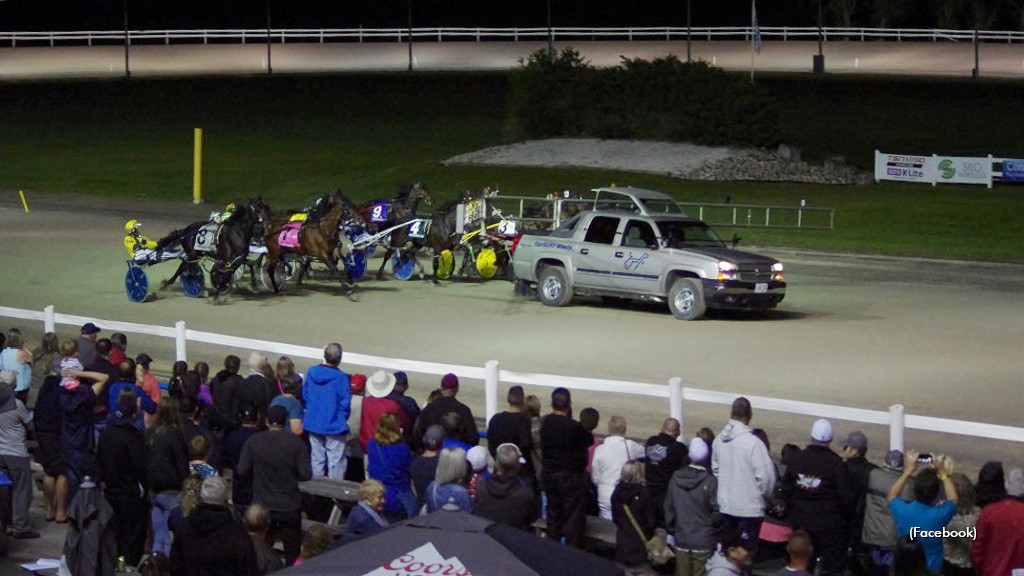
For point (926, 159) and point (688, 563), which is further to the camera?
point (926, 159)

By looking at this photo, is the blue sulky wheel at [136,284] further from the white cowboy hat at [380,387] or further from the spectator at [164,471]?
the spectator at [164,471]

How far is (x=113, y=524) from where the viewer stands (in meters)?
10.2

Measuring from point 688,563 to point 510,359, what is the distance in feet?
29.2

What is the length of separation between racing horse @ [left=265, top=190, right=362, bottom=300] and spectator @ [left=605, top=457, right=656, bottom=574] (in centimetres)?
1410

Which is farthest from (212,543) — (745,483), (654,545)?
(745,483)

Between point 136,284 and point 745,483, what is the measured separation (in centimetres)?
1535

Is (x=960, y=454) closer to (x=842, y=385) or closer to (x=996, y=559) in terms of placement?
(x=842, y=385)

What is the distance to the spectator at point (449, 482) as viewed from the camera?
30.1ft

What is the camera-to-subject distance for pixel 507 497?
921 centimetres

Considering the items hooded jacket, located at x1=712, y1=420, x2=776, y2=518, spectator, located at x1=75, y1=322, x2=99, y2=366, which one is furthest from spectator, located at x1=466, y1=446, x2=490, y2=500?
spectator, located at x1=75, y1=322, x2=99, y2=366

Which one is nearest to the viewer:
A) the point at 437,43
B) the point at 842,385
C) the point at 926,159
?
the point at 842,385

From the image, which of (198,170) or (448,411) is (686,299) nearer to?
(448,411)

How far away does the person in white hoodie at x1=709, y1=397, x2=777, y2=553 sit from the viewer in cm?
965

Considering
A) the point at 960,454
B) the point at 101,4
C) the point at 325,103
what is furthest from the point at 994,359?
the point at 101,4
